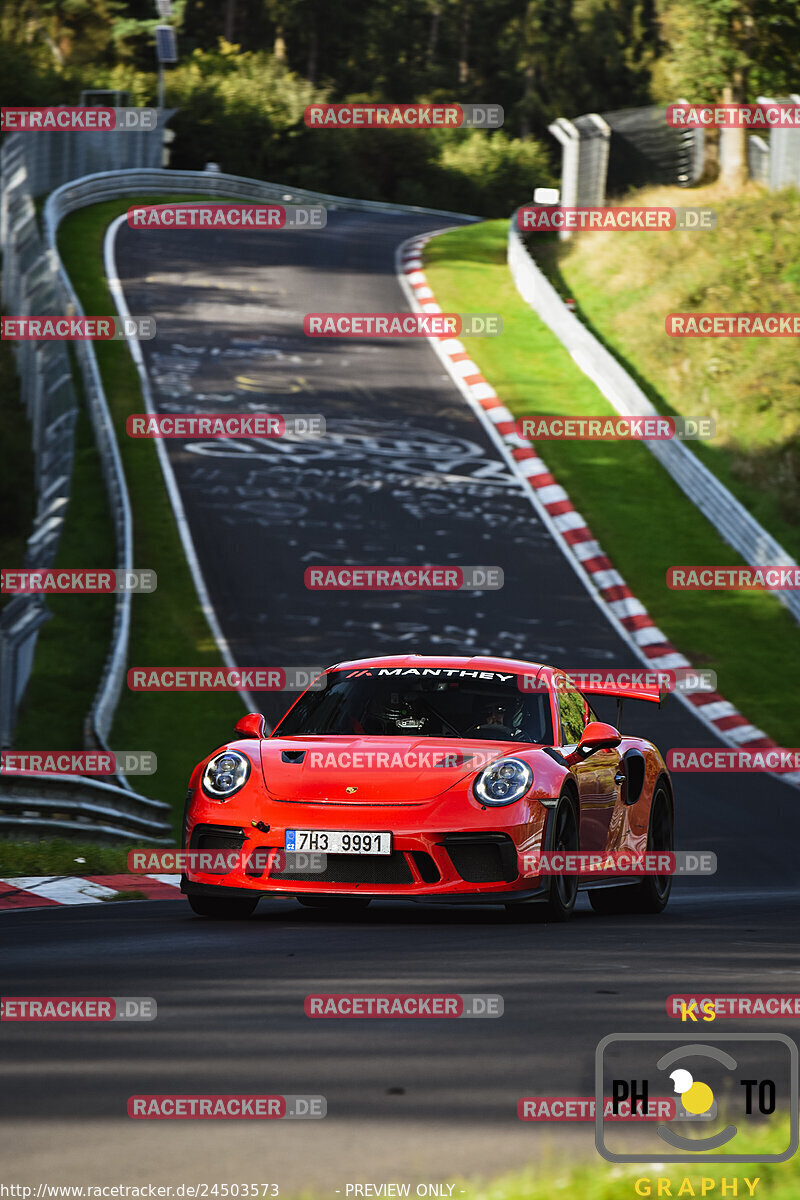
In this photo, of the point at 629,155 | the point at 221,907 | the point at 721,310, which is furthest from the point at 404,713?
the point at 629,155

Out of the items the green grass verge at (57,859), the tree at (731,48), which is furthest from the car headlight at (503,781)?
the tree at (731,48)

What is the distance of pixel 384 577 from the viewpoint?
859 inches

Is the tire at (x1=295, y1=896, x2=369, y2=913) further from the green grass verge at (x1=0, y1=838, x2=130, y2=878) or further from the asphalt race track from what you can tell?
the green grass verge at (x1=0, y1=838, x2=130, y2=878)

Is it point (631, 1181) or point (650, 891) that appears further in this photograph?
point (650, 891)

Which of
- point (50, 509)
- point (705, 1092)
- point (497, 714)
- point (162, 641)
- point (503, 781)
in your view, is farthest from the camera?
point (162, 641)

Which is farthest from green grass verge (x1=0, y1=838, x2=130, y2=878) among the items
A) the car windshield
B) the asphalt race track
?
the car windshield

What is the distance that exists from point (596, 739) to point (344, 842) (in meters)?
1.57

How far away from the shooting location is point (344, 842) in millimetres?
8156

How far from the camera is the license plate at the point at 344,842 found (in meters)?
8.13

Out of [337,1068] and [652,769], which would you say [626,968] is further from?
[652,769]

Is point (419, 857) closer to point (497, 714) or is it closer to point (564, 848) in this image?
point (564, 848)

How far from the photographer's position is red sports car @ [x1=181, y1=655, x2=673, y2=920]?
818cm

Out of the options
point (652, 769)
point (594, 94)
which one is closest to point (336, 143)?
point (594, 94)

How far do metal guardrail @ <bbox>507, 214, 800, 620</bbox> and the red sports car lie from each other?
12.9 meters
